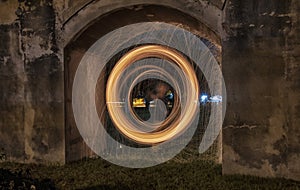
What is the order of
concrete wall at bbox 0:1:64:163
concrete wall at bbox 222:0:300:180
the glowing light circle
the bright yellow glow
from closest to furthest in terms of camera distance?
concrete wall at bbox 222:0:300:180, concrete wall at bbox 0:1:64:163, the glowing light circle, the bright yellow glow

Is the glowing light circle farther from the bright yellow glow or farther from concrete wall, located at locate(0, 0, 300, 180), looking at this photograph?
concrete wall, located at locate(0, 0, 300, 180)

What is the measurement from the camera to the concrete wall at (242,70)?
5719 millimetres

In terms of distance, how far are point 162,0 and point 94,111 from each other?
3.41 m

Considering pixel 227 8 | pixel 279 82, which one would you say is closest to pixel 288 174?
pixel 279 82

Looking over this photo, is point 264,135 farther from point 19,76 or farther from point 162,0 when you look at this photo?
point 19,76

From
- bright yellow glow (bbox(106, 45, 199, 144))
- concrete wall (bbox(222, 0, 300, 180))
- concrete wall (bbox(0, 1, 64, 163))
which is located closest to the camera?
concrete wall (bbox(222, 0, 300, 180))

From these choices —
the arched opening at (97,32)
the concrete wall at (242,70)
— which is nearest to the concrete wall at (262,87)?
the concrete wall at (242,70)

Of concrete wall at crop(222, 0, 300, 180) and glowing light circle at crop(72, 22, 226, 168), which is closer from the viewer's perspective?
concrete wall at crop(222, 0, 300, 180)

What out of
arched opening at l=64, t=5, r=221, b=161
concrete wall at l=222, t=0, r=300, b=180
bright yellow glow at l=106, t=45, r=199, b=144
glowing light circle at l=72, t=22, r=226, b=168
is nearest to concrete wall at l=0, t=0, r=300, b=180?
concrete wall at l=222, t=0, r=300, b=180

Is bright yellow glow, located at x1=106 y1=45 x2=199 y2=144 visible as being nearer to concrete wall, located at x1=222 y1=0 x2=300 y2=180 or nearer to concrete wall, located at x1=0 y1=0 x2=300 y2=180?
concrete wall, located at x1=0 y1=0 x2=300 y2=180

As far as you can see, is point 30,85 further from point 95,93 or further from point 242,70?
point 242,70

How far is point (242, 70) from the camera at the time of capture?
6.00 metres

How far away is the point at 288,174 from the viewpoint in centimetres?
571

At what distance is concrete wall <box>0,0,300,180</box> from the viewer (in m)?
5.72
